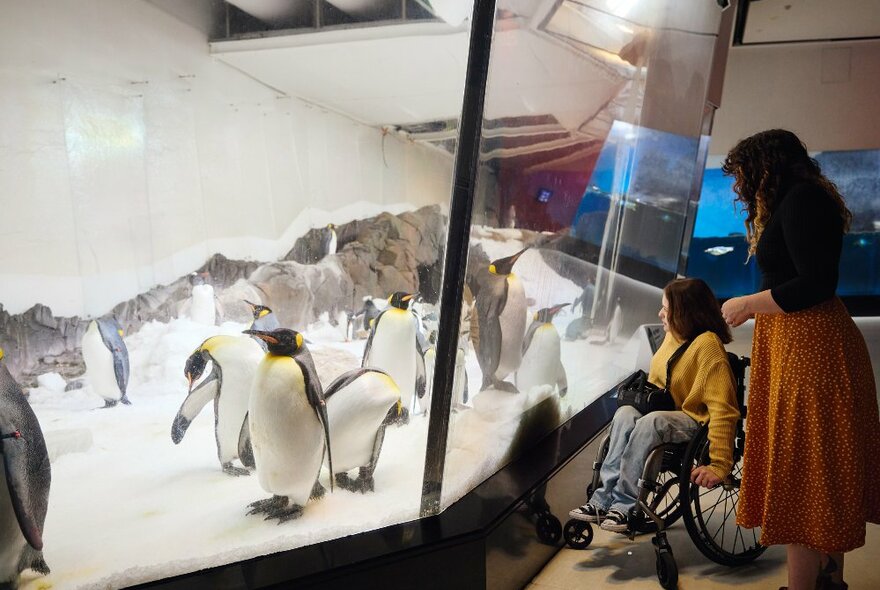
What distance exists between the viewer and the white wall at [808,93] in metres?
7.73

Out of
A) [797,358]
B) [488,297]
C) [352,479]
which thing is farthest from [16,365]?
[797,358]

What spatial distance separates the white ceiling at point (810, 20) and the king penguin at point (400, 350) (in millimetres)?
6285

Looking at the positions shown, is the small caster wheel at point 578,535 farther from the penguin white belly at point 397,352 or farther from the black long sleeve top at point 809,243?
the black long sleeve top at point 809,243

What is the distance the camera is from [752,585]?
2.20 meters

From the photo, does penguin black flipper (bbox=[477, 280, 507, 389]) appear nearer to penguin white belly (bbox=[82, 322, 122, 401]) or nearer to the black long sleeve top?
the black long sleeve top

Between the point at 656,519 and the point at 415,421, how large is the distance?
2.67ft

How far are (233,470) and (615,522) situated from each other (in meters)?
1.15

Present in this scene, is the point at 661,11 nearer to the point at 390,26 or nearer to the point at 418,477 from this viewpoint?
the point at 390,26

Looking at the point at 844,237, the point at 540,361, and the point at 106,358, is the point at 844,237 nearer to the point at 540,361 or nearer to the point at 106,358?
the point at 540,361

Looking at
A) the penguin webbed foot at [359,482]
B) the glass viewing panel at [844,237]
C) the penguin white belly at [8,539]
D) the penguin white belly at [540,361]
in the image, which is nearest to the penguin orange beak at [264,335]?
the penguin webbed foot at [359,482]

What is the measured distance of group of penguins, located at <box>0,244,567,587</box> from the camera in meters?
1.32

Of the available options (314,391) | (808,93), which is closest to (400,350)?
(314,391)

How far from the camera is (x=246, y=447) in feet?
5.14

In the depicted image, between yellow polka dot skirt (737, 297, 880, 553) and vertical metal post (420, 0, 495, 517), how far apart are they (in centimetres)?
81
